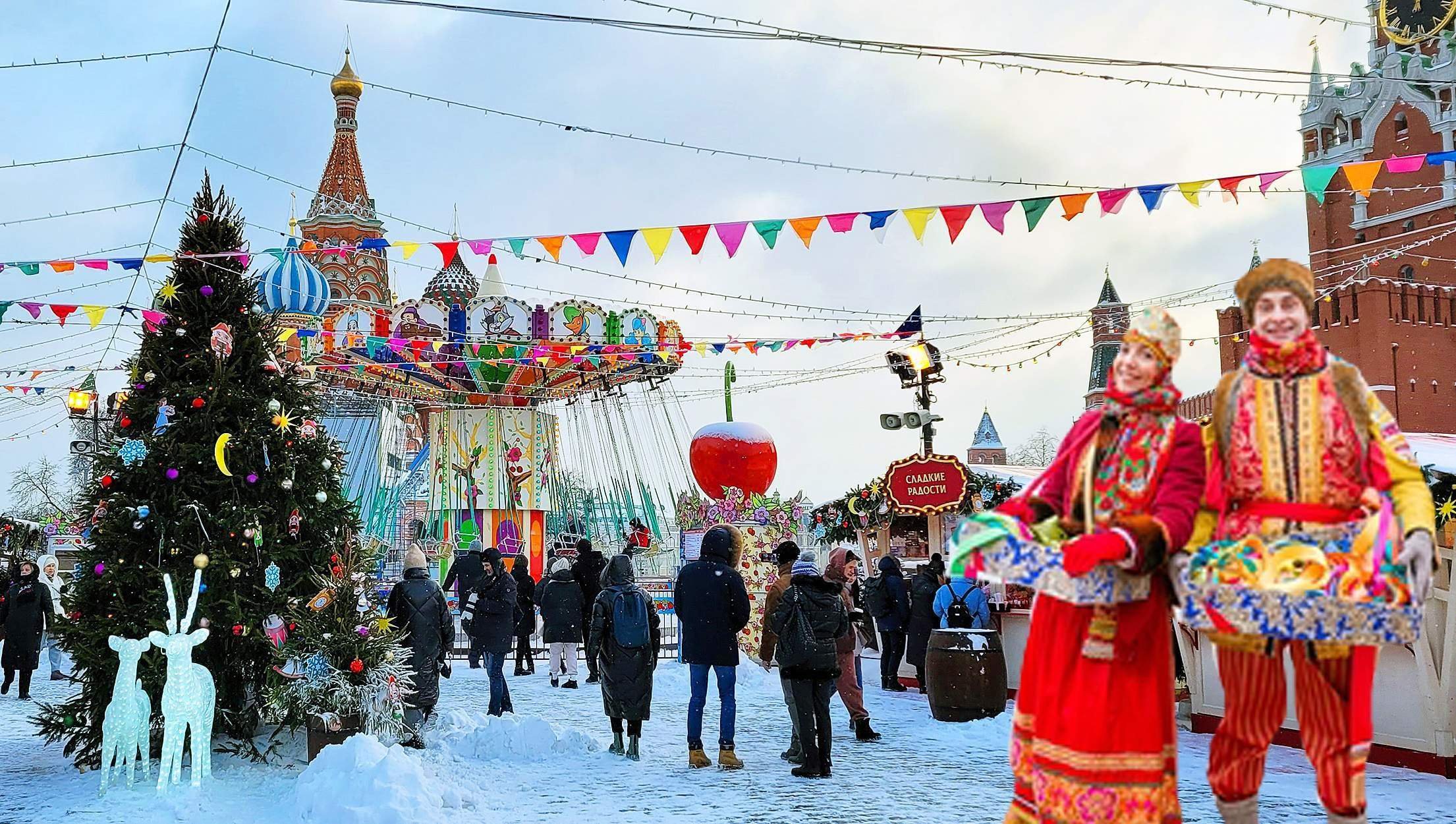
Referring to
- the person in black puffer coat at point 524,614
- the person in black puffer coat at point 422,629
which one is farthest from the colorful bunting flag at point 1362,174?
the person in black puffer coat at point 524,614

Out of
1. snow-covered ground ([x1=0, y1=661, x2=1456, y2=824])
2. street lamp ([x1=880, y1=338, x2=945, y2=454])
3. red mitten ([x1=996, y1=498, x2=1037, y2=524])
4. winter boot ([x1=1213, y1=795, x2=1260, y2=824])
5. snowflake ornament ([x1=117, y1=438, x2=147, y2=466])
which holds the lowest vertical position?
snow-covered ground ([x1=0, y1=661, x2=1456, y2=824])

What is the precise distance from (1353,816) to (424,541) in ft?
76.7

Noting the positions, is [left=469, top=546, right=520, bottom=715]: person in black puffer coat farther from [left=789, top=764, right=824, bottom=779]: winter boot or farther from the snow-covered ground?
[left=789, top=764, right=824, bottom=779]: winter boot

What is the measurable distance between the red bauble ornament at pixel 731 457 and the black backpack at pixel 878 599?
4945 mm

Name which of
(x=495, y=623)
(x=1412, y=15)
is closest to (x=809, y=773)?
(x=495, y=623)

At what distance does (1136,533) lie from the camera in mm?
3920

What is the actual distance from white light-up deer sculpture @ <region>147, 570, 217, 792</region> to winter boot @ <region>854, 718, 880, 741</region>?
498cm

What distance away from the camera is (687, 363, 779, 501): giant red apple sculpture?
19391 mm

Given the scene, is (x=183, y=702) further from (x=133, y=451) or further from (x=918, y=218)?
(x=918, y=218)

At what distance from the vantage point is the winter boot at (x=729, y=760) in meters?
8.80

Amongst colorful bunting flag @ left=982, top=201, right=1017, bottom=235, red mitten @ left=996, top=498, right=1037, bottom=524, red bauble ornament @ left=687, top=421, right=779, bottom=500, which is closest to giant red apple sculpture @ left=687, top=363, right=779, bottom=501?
red bauble ornament @ left=687, top=421, right=779, bottom=500

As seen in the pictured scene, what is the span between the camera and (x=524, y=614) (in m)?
15.6

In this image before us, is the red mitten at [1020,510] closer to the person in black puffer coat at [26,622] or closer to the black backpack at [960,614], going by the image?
the black backpack at [960,614]

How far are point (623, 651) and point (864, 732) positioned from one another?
2.22 m
